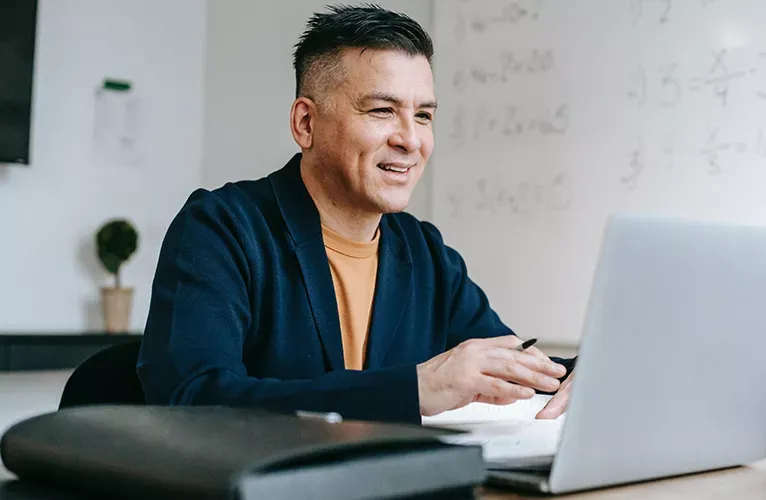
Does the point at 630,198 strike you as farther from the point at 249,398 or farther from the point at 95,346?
the point at 249,398

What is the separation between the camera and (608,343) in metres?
0.69

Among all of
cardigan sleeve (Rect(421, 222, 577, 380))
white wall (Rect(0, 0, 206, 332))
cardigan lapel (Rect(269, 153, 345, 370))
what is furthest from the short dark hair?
white wall (Rect(0, 0, 206, 332))

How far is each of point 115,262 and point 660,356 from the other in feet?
8.47

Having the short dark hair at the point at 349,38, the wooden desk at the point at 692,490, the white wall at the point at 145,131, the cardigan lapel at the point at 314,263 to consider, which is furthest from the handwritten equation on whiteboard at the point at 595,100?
the wooden desk at the point at 692,490

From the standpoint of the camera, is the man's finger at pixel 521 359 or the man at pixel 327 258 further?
the man at pixel 327 258

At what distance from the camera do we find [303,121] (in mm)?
1577

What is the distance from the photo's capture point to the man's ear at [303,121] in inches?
61.7

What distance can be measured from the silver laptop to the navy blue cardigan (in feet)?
0.82

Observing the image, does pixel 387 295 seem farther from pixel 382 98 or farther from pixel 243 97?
pixel 243 97

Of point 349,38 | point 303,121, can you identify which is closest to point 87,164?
point 303,121

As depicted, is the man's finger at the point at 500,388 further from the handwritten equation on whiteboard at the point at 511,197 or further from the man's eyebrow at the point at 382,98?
the handwritten equation on whiteboard at the point at 511,197

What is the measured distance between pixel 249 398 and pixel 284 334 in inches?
14.8

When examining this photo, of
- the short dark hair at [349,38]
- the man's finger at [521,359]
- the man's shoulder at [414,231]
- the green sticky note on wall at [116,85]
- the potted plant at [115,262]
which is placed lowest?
the potted plant at [115,262]

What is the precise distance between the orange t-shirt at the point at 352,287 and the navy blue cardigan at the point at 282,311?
1.1 inches
